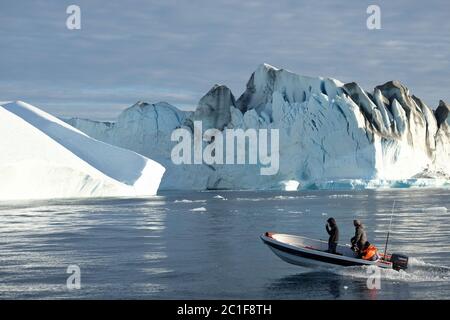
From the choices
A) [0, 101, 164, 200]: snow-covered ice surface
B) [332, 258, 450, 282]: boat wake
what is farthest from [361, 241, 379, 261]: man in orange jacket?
[0, 101, 164, 200]: snow-covered ice surface

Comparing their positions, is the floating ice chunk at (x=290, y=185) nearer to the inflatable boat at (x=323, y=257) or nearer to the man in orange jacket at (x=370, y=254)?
the inflatable boat at (x=323, y=257)

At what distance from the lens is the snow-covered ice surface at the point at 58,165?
4459 cm

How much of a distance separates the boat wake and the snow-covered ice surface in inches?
1298

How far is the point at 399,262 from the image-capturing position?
43.9 feet

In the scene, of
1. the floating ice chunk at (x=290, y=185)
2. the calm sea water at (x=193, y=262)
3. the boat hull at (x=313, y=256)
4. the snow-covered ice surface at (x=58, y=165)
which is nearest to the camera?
the calm sea water at (x=193, y=262)

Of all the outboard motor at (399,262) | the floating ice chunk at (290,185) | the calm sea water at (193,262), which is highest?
the outboard motor at (399,262)

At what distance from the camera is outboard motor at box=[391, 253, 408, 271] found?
43.8 feet

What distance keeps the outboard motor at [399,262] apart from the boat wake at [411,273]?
4.2 inches

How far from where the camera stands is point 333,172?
234ft

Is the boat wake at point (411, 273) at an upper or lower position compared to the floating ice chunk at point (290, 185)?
upper

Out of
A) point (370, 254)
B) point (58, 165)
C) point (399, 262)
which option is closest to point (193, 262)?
point (370, 254)

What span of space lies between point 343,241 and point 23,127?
115 ft

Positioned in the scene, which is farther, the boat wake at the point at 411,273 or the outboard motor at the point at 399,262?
the outboard motor at the point at 399,262

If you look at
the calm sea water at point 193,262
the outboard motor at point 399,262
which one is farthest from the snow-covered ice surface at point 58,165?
the outboard motor at point 399,262
